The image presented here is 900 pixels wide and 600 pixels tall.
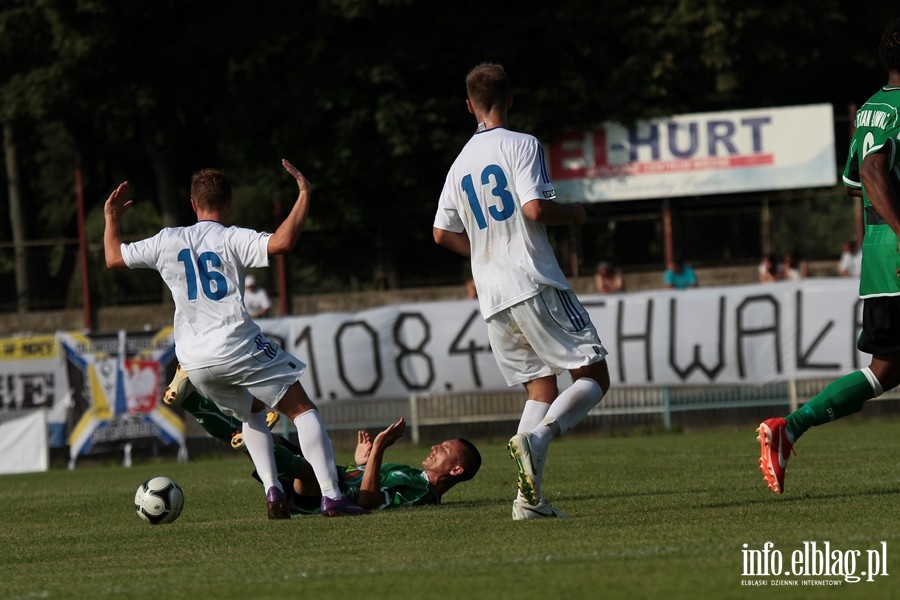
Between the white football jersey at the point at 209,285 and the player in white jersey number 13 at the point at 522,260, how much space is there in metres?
1.30

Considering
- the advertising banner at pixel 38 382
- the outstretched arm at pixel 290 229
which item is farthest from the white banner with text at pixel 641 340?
the outstretched arm at pixel 290 229

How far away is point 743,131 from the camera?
95.3ft

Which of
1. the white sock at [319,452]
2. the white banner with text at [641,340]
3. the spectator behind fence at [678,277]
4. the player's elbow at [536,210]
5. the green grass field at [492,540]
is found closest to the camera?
the green grass field at [492,540]

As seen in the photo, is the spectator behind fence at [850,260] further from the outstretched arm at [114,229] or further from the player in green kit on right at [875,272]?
the outstretched arm at [114,229]

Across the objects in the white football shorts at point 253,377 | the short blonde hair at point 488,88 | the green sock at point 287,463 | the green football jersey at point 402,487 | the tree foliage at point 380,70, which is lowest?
the green football jersey at point 402,487

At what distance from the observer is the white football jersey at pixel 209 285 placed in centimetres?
816

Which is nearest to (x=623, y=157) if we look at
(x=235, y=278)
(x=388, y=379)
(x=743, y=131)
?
(x=743, y=131)

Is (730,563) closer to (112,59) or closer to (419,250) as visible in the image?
(419,250)

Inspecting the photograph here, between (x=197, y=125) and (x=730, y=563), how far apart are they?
30996mm

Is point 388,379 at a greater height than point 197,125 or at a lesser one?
lesser

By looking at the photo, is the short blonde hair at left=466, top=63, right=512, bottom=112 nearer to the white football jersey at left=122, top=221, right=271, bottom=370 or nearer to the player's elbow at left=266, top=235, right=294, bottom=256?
the player's elbow at left=266, top=235, right=294, bottom=256

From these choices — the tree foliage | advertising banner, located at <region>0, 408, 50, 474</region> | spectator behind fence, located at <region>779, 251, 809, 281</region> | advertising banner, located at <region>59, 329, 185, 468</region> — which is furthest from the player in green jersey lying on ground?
the tree foliage

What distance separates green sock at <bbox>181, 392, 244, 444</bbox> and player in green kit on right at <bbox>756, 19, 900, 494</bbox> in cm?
327

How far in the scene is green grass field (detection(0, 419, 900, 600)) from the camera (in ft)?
17.3
